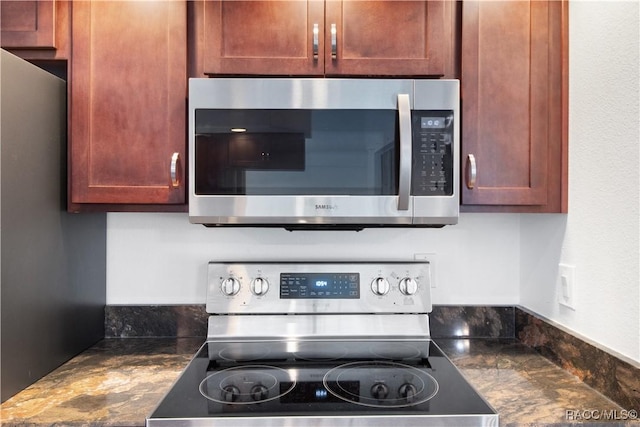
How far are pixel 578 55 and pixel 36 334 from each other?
65.6 inches

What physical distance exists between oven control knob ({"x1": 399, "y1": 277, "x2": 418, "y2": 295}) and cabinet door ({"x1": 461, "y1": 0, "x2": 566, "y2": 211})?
334 millimetres

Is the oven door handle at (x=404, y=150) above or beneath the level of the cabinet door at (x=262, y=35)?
beneath

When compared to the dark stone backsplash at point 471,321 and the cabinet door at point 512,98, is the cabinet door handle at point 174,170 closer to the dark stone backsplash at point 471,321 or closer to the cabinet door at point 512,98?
the cabinet door at point 512,98

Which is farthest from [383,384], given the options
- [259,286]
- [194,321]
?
[194,321]

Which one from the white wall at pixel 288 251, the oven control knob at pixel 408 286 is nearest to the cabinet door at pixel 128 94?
the white wall at pixel 288 251

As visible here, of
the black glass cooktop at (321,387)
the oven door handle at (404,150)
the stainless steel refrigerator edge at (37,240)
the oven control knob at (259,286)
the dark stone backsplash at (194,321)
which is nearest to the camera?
the black glass cooktop at (321,387)

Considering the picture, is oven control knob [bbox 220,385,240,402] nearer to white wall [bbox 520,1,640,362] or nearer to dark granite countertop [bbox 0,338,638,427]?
dark granite countertop [bbox 0,338,638,427]

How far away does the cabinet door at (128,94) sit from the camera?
4.09 feet

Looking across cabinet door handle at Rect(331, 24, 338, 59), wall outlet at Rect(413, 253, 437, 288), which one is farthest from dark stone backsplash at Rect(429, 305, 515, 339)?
cabinet door handle at Rect(331, 24, 338, 59)

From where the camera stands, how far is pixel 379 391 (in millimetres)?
1046

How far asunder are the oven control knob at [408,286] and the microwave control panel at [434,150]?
14.6 inches

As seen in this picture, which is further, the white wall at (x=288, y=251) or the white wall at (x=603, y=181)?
the white wall at (x=288, y=251)

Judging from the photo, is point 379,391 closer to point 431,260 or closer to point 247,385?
point 247,385

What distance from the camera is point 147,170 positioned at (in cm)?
126
